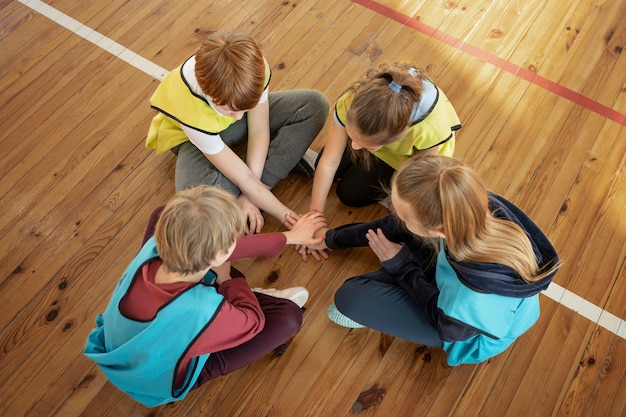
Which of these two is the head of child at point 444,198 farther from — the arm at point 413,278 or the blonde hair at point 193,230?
the blonde hair at point 193,230

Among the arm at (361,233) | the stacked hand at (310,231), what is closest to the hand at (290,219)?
the stacked hand at (310,231)

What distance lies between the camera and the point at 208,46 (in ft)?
4.57


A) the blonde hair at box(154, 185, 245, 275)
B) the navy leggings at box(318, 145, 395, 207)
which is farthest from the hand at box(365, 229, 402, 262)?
the blonde hair at box(154, 185, 245, 275)

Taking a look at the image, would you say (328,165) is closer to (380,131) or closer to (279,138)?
(279,138)

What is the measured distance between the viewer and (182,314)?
1.22m

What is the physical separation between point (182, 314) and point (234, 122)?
30.5 inches

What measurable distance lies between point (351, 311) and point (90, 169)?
110 cm

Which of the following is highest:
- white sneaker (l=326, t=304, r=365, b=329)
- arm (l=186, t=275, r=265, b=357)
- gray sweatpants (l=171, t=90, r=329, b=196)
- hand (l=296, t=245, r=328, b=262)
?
gray sweatpants (l=171, t=90, r=329, b=196)

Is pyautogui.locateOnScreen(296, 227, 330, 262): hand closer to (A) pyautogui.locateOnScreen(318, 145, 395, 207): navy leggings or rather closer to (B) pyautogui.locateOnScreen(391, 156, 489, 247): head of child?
(A) pyautogui.locateOnScreen(318, 145, 395, 207): navy leggings

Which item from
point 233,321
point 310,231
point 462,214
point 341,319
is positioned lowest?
point 341,319

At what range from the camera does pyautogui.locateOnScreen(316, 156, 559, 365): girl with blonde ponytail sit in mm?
1202

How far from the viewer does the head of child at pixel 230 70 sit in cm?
136

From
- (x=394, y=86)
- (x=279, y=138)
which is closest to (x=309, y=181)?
(x=279, y=138)

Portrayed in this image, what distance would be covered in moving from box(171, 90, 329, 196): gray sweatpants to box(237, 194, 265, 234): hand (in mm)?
36
